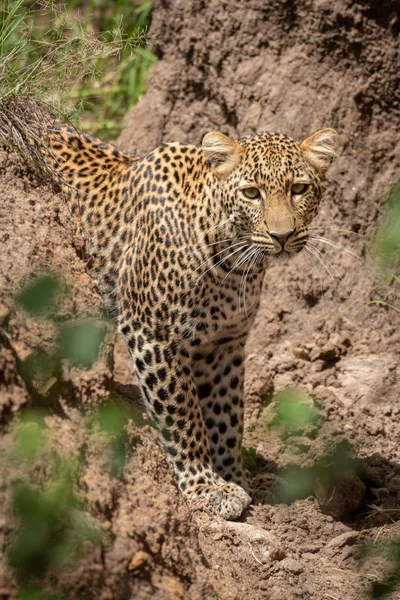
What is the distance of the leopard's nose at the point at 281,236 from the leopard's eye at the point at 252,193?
1.13ft

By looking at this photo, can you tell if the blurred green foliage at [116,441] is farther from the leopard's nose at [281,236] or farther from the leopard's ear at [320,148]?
the leopard's ear at [320,148]

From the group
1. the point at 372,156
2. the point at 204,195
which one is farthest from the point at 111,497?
the point at 372,156

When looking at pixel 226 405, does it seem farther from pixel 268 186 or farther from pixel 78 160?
pixel 78 160

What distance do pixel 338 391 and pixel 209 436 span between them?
1.36m

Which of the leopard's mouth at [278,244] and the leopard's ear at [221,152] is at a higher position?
the leopard's ear at [221,152]

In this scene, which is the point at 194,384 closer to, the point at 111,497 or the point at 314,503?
the point at 314,503

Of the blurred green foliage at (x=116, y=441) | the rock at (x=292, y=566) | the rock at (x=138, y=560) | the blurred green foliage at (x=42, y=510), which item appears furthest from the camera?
the rock at (x=292, y=566)

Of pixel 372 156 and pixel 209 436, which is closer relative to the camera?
pixel 209 436

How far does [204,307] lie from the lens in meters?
7.78

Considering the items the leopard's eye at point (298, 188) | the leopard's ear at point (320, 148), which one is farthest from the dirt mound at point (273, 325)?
the leopard's eye at point (298, 188)

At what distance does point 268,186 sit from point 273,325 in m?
3.02

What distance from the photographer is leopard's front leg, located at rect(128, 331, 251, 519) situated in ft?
25.8

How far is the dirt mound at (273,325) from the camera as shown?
5.59 meters

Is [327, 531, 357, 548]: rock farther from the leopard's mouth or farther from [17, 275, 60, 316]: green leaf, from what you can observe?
[17, 275, 60, 316]: green leaf
